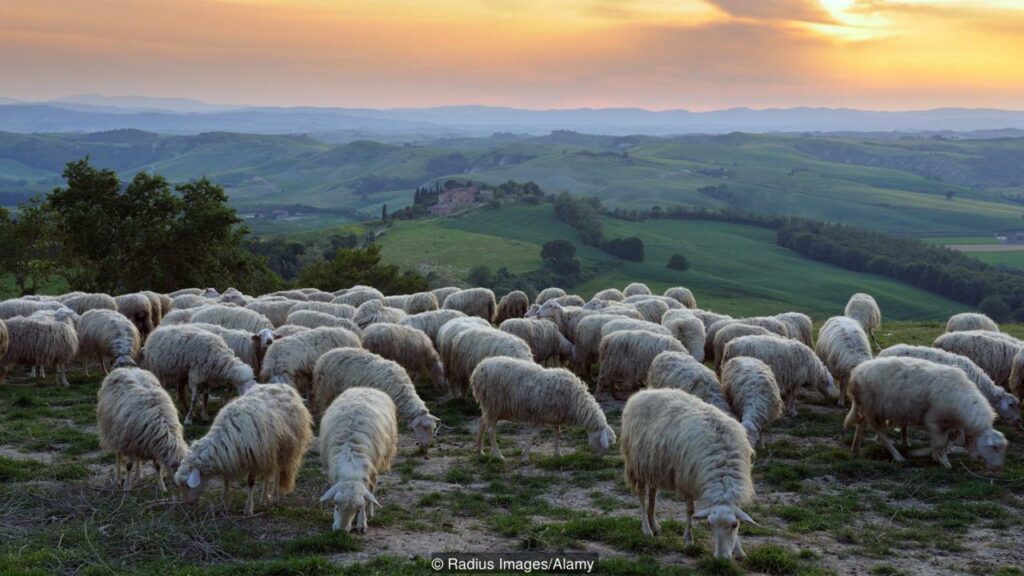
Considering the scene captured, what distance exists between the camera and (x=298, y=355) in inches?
680

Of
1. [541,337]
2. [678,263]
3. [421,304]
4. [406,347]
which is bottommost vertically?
[678,263]

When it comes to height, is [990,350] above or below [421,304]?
above

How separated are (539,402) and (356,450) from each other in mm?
4413

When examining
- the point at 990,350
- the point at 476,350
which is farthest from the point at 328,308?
the point at 990,350

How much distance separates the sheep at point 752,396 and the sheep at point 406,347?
7.79 m

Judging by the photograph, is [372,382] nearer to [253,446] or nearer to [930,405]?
[253,446]

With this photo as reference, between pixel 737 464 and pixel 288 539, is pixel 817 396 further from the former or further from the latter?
pixel 288 539

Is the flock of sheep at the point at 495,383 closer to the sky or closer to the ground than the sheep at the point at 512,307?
closer to the sky

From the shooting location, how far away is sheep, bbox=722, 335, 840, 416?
17391 mm

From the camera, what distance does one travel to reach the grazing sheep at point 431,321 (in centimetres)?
2191

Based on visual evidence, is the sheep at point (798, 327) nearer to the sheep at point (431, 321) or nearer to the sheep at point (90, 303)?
the sheep at point (431, 321)

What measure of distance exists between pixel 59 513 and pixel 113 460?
305 cm

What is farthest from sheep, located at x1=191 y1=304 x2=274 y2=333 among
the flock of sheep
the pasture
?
the pasture

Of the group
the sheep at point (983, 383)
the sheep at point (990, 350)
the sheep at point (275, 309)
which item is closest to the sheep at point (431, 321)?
the sheep at point (275, 309)
